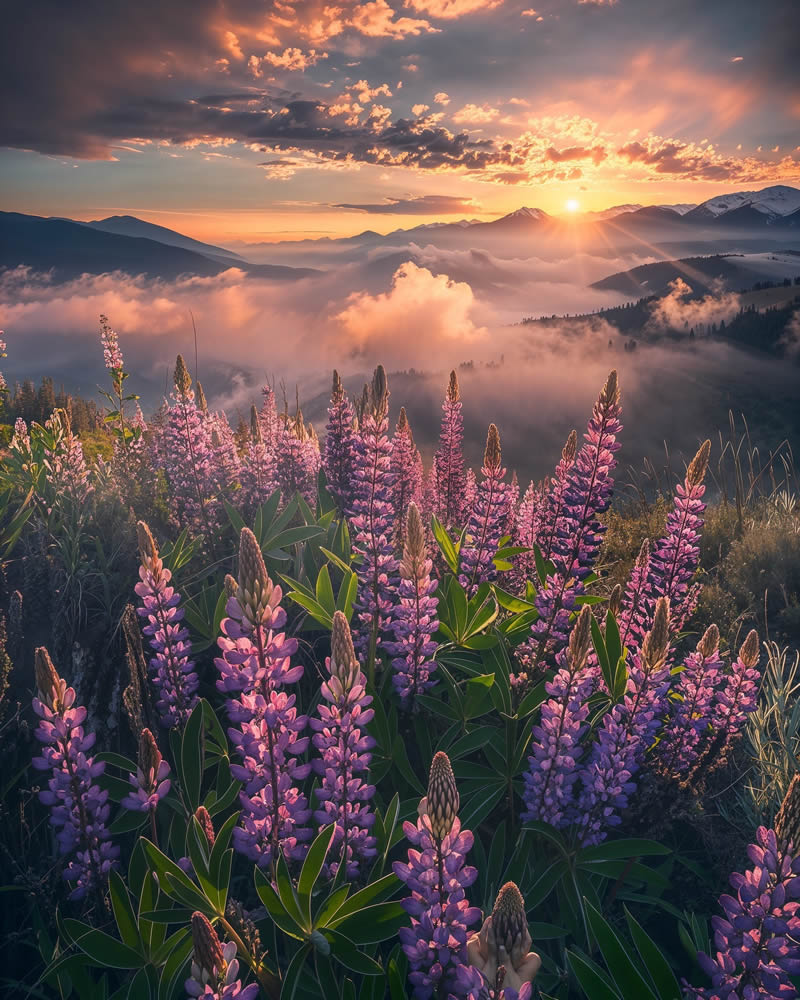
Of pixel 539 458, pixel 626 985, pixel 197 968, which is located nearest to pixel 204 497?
pixel 197 968

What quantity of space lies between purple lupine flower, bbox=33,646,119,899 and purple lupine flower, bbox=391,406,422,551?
2.67 metres

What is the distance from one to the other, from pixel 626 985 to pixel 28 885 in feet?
9.07

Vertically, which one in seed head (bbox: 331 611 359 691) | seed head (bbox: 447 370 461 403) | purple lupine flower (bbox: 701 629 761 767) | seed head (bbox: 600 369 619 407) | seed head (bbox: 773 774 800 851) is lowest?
purple lupine flower (bbox: 701 629 761 767)

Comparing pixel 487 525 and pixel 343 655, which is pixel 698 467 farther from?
pixel 343 655

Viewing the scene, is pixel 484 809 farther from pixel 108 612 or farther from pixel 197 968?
pixel 108 612

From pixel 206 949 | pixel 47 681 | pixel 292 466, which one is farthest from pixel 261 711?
pixel 292 466

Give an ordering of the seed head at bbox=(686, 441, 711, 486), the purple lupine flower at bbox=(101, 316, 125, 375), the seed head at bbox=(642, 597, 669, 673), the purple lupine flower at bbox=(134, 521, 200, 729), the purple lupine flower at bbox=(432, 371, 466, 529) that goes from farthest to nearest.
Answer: the purple lupine flower at bbox=(101, 316, 125, 375) < the purple lupine flower at bbox=(432, 371, 466, 529) < the seed head at bbox=(686, 441, 711, 486) < the purple lupine flower at bbox=(134, 521, 200, 729) < the seed head at bbox=(642, 597, 669, 673)

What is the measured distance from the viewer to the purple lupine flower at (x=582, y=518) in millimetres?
3416

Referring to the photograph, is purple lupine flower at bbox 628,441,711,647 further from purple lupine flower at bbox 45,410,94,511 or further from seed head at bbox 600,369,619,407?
purple lupine flower at bbox 45,410,94,511

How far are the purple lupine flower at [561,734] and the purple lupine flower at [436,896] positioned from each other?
0.88 metres

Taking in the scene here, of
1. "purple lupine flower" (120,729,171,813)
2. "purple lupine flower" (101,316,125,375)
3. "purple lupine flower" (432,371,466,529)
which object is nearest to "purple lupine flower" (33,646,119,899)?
"purple lupine flower" (120,729,171,813)

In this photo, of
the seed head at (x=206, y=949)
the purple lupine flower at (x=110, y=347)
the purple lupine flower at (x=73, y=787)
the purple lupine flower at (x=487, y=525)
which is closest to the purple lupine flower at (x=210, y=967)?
the seed head at (x=206, y=949)

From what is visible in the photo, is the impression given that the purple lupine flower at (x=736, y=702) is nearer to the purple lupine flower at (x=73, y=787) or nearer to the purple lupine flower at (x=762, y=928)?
the purple lupine flower at (x=762, y=928)

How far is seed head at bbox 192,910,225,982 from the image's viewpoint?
1.52m
